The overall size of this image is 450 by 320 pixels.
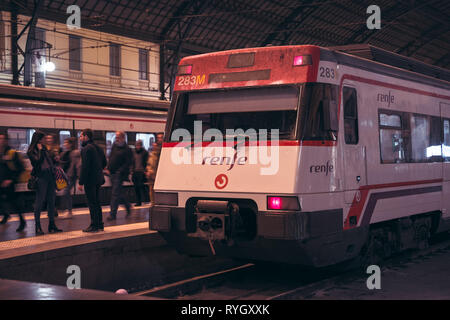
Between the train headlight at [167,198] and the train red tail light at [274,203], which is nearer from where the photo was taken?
the train red tail light at [274,203]

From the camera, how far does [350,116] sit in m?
7.88

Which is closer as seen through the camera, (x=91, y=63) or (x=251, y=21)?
(x=91, y=63)

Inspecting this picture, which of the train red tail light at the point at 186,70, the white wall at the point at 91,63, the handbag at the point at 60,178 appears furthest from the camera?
the white wall at the point at 91,63

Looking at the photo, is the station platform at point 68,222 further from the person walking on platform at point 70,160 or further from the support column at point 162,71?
the support column at point 162,71

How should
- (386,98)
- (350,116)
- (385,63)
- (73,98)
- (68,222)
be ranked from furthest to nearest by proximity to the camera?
1. (73,98)
2. (68,222)
3. (385,63)
4. (386,98)
5. (350,116)

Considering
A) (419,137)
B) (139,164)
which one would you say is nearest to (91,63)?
(139,164)

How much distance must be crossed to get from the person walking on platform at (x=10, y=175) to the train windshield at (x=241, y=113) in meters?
3.48

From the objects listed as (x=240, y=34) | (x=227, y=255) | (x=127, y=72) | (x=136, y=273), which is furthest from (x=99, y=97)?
(x=240, y=34)

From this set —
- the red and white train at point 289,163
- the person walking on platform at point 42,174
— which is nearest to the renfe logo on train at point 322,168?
the red and white train at point 289,163

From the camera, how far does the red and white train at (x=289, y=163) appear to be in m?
7.16

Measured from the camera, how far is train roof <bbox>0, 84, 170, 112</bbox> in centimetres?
1465

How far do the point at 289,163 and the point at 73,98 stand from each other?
10.4m

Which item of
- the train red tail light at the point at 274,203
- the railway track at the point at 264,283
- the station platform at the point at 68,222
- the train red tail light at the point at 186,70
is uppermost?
the train red tail light at the point at 186,70

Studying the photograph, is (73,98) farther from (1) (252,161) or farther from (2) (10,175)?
(1) (252,161)
